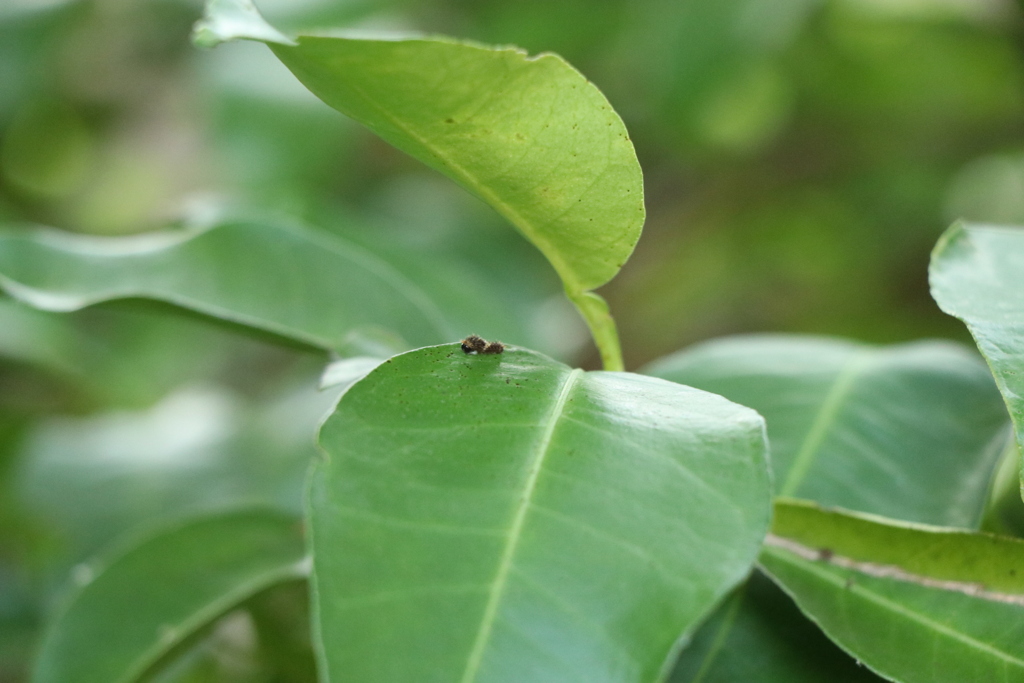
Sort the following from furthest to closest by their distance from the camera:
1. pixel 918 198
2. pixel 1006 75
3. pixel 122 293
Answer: pixel 918 198 → pixel 1006 75 → pixel 122 293

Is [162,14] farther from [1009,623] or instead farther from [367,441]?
[1009,623]

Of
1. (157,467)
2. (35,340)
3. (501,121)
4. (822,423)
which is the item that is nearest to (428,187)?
(35,340)

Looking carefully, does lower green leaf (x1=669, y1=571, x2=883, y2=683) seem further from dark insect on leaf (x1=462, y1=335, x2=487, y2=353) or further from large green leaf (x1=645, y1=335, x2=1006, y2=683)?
dark insect on leaf (x1=462, y1=335, x2=487, y2=353)

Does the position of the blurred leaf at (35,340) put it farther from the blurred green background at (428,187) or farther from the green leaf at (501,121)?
the green leaf at (501,121)

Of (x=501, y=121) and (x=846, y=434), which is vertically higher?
(x=501, y=121)

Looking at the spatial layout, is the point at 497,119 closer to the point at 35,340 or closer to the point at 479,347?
the point at 479,347

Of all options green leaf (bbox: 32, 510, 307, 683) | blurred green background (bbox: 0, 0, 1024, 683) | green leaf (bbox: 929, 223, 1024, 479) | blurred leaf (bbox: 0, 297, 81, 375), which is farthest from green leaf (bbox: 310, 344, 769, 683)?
blurred leaf (bbox: 0, 297, 81, 375)

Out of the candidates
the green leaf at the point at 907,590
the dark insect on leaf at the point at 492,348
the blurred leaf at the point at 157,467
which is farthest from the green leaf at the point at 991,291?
the blurred leaf at the point at 157,467

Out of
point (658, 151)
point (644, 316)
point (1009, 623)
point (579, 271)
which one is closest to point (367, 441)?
point (579, 271)
